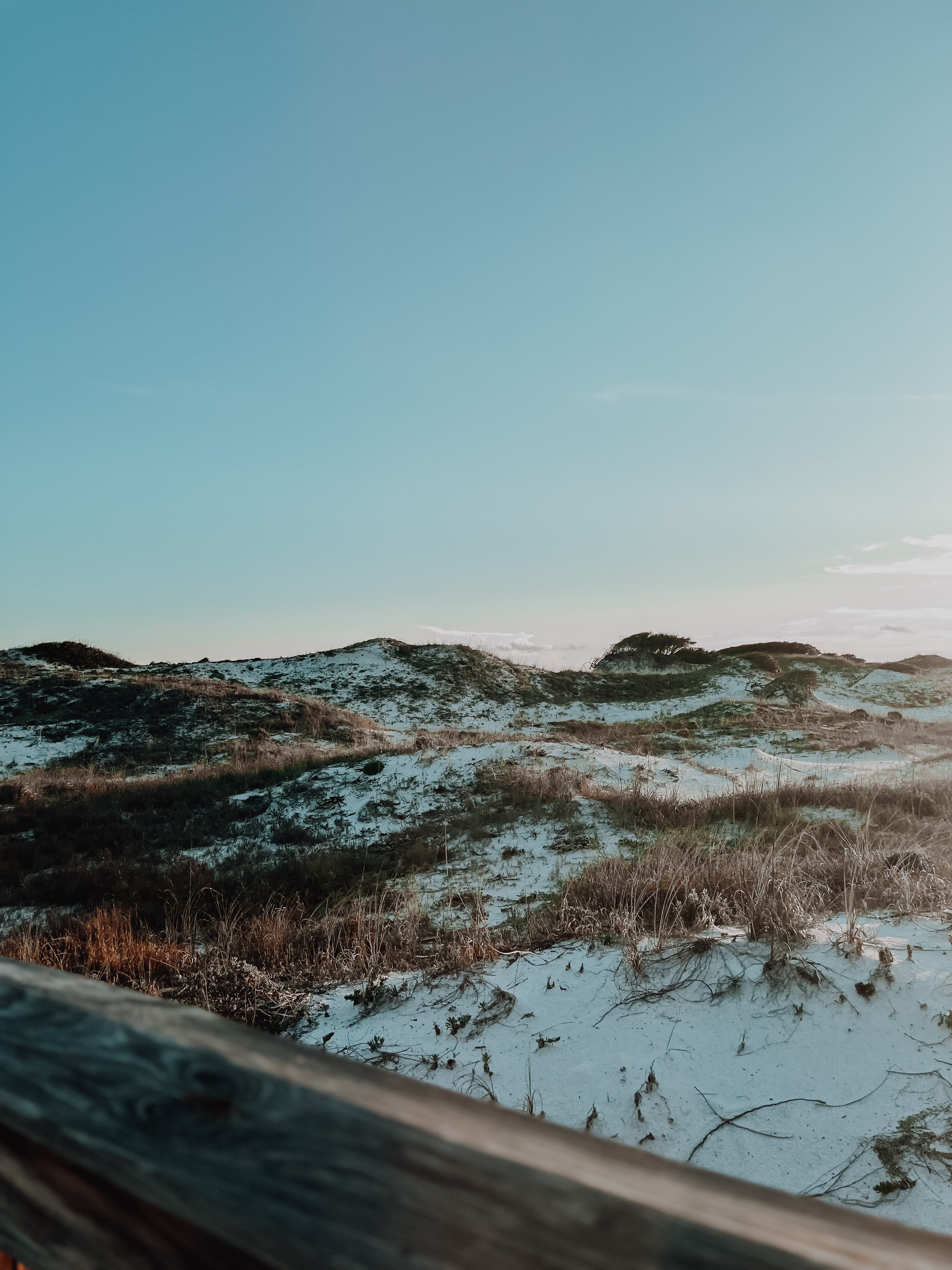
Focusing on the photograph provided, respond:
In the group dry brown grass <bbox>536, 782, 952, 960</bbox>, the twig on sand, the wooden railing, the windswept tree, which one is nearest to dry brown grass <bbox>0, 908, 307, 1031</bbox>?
dry brown grass <bbox>536, 782, 952, 960</bbox>

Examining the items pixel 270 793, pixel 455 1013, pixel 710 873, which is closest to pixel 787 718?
pixel 270 793

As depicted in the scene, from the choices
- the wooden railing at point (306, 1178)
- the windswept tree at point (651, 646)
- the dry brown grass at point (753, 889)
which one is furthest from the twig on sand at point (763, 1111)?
the windswept tree at point (651, 646)

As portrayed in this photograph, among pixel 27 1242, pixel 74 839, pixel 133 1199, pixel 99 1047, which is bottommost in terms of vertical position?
pixel 74 839

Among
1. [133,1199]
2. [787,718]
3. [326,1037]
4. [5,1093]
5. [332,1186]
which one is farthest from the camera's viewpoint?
[787,718]

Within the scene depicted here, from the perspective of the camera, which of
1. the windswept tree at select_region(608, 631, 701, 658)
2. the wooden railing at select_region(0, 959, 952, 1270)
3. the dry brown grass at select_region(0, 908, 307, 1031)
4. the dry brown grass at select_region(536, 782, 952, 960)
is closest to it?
the wooden railing at select_region(0, 959, 952, 1270)

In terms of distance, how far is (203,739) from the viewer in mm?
20547

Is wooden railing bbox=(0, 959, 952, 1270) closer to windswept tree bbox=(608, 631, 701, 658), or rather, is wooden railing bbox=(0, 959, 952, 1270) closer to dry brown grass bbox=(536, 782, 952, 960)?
dry brown grass bbox=(536, 782, 952, 960)

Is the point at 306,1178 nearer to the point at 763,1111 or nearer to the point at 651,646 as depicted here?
the point at 763,1111

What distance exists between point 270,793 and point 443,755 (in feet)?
10.9

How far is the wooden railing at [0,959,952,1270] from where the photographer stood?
608 mm

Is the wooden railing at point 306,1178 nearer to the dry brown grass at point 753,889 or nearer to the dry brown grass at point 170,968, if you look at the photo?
the dry brown grass at point 170,968

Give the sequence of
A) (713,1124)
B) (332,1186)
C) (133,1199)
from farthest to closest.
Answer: (713,1124) < (133,1199) < (332,1186)

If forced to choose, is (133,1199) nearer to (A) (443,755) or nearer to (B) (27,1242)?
(B) (27,1242)

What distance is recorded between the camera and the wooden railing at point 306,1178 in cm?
61
